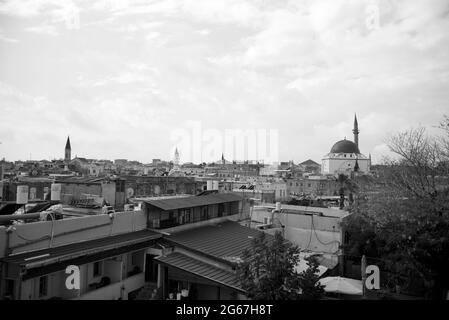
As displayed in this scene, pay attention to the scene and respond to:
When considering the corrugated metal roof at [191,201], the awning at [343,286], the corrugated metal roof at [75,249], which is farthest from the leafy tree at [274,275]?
the corrugated metal roof at [191,201]

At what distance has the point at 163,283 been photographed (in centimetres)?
1191

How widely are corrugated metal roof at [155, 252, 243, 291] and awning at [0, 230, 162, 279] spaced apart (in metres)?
1.18

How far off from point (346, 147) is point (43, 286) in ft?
289

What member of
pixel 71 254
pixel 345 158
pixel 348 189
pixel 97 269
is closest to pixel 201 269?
pixel 97 269

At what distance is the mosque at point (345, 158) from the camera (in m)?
87.2

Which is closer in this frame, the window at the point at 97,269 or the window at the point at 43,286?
the window at the point at 43,286

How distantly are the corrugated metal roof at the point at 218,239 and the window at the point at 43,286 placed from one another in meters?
4.35

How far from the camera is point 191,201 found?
16.1m

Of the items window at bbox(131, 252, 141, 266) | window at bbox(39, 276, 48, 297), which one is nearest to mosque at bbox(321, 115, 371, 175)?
window at bbox(131, 252, 141, 266)

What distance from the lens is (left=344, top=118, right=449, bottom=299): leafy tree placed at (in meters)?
11.4

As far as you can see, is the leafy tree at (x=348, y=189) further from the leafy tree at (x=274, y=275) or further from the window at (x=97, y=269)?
the window at (x=97, y=269)

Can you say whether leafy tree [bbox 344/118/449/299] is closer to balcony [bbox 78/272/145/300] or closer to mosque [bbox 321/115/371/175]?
balcony [bbox 78/272/145/300]

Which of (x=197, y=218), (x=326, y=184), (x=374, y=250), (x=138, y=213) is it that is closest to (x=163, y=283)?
(x=138, y=213)
